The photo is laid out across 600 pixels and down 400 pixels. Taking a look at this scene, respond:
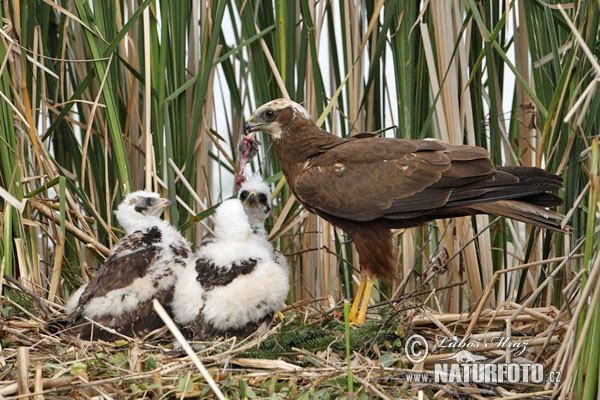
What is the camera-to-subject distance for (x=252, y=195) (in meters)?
3.64

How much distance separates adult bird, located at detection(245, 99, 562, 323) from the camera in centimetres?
319

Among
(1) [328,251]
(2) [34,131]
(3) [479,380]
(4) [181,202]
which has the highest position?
(2) [34,131]

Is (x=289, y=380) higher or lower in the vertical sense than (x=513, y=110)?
lower

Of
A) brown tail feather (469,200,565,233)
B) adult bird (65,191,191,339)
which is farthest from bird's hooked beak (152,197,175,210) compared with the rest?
brown tail feather (469,200,565,233)

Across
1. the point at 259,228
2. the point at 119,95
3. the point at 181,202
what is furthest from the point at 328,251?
the point at 119,95

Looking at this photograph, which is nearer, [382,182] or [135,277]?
[135,277]

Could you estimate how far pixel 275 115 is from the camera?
12.0 feet

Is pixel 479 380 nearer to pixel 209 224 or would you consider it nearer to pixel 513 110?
pixel 513 110

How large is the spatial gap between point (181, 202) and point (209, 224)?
60 centimetres

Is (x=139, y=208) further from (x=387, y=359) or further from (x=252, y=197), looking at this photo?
(x=387, y=359)

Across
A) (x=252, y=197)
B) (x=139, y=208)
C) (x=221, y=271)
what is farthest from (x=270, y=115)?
(x=221, y=271)

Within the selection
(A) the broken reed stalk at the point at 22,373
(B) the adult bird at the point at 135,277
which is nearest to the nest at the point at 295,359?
(A) the broken reed stalk at the point at 22,373

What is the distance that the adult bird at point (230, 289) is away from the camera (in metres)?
3.07

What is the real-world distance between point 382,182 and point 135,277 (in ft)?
4.00
